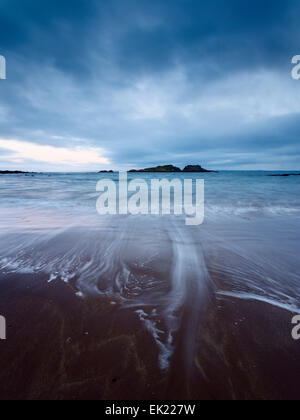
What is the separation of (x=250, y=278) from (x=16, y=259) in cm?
404

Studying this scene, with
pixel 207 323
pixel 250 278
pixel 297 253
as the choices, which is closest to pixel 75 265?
pixel 207 323

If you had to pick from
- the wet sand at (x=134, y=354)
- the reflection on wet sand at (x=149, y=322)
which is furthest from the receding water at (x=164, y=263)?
the wet sand at (x=134, y=354)

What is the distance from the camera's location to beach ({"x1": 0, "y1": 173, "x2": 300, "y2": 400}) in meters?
1.43

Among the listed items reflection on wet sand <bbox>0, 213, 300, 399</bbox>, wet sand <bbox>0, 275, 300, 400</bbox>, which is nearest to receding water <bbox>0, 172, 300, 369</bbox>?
reflection on wet sand <bbox>0, 213, 300, 399</bbox>

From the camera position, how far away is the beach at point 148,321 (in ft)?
4.68

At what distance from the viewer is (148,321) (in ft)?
6.52

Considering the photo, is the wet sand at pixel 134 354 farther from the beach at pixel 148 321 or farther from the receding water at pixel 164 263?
the receding water at pixel 164 263

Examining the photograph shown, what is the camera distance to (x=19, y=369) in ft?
4.97

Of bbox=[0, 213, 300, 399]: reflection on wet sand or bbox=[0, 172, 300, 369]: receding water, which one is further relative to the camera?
bbox=[0, 172, 300, 369]: receding water

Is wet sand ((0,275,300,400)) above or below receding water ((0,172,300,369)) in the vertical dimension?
below

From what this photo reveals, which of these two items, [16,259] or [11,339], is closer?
[11,339]

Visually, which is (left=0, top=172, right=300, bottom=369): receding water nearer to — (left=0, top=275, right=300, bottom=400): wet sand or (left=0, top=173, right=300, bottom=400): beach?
(left=0, top=173, right=300, bottom=400): beach
